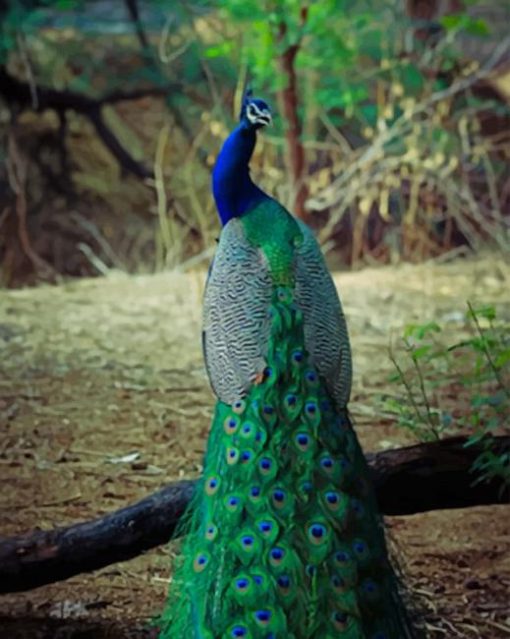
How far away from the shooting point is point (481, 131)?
29.7ft

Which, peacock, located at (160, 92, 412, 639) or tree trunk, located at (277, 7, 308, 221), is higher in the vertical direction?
tree trunk, located at (277, 7, 308, 221)

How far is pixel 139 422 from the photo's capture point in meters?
4.75

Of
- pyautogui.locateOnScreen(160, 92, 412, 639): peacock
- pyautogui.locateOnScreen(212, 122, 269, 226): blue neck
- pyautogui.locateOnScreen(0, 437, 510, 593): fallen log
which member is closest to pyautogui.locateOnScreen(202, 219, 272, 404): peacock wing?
pyautogui.locateOnScreen(160, 92, 412, 639): peacock

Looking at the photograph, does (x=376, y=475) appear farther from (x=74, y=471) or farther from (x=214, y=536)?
(x=74, y=471)

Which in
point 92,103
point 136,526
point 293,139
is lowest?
point 136,526

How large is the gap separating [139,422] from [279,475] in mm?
2366

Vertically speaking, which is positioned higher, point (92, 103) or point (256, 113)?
point (92, 103)

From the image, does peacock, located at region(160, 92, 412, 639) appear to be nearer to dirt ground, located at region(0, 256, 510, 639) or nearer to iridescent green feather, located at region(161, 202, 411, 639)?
iridescent green feather, located at region(161, 202, 411, 639)

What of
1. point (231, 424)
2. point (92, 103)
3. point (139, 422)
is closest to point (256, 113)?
point (231, 424)

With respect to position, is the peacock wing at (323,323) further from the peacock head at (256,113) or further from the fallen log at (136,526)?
the fallen log at (136,526)

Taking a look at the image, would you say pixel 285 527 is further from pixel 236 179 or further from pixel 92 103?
pixel 92 103

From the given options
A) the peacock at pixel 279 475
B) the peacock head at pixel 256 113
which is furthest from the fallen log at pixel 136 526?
the peacock head at pixel 256 113

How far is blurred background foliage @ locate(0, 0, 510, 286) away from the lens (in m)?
7.76

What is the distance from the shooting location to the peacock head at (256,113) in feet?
9.25
